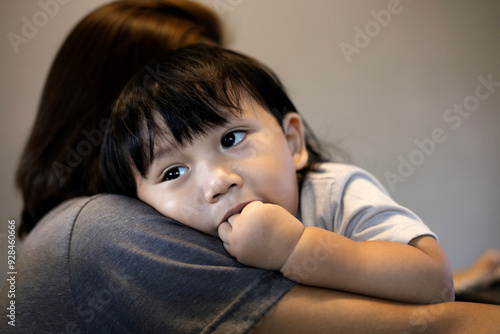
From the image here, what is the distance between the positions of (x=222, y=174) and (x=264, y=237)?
173mm

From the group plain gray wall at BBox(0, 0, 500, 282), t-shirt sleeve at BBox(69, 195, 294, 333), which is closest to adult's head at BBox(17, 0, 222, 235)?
t-shirt sleeve at BBox(69, 195, 294, 333)

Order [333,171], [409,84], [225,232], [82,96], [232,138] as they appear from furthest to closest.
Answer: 1. [409,84]
2. [82,96]
3. [333,171]
4. [232,138]
5. [225,232]

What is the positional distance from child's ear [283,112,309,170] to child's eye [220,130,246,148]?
0.65 ft

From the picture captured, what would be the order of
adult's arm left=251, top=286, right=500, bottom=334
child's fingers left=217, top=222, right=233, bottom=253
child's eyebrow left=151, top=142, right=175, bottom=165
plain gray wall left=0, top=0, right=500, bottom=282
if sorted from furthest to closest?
1. plain gray wall left=0, top=0, right=500, bottom=282
2. child's eyebrow left=151, top=142, right=175, bottom=165
3. child's fingers left=217, top=222, right=233, bottom=253
4. adult's arm left=251, top=286, right=500, bottom=334

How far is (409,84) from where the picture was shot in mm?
1906

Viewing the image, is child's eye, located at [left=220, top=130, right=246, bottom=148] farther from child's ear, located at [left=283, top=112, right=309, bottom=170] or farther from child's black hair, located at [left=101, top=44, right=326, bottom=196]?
child's ear, located at [left=283, top=112, right=309, bottom=170]

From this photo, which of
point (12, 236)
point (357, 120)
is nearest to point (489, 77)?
point (357, 120)

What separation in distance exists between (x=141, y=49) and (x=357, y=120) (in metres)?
1.03

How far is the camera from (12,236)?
1.60m

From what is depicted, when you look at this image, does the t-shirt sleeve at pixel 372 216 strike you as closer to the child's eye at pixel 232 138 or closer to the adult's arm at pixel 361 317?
the adult's arm at pixel 361 317

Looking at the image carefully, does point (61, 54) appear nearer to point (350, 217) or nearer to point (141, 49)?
point (141, 49)

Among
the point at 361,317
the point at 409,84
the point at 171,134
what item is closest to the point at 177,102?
the point at 171,134

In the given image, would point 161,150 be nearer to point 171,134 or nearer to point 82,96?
point 171,134

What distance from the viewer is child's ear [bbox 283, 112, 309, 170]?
1.11 meters
